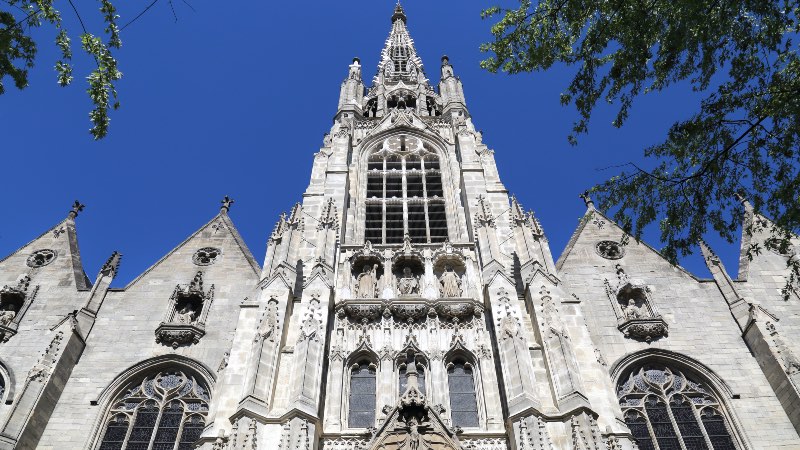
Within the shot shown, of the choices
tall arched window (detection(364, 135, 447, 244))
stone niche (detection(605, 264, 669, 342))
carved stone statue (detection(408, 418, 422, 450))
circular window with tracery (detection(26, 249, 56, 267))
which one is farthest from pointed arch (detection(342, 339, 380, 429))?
circular window with tracery (detection(26, 249, 56, 267))

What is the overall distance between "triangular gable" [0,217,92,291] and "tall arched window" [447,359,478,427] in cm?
1192

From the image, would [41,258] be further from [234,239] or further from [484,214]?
[484,214]

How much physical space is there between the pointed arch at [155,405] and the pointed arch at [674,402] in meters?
10.9

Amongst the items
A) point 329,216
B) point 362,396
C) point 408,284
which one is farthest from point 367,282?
point 362,396

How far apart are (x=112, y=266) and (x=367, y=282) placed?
828cm

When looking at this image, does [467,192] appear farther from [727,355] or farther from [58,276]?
[58,276]

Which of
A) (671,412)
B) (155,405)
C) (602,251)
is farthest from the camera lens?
(602,251)

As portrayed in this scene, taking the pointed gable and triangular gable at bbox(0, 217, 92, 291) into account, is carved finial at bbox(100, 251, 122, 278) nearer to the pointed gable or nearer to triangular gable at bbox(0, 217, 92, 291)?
triangular gable at bbox(0, 217, 92, 291)

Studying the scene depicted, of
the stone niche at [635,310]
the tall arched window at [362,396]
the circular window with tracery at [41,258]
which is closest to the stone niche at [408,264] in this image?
the tall arched window at [362,396]

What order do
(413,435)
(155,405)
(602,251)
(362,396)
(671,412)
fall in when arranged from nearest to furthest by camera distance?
(413,435) < (362,396) < (671,412) < (155,405) < (602,251)

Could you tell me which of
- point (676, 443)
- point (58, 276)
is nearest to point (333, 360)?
point (676, 443)

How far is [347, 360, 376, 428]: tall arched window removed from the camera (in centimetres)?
1509

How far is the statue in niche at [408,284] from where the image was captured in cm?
1873

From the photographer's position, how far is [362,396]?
51.6ft
